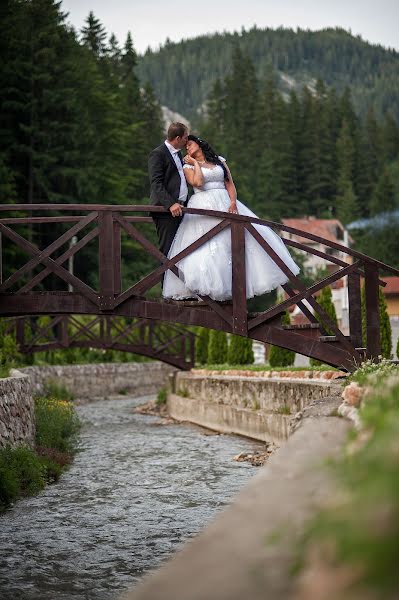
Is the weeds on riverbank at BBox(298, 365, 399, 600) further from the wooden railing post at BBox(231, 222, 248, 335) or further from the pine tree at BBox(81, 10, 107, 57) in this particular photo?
the pine tree at BBox(81, 10, 107, 57)

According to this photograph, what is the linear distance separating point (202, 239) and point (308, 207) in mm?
79714

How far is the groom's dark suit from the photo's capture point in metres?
10.8

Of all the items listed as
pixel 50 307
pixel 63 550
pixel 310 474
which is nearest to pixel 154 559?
pixel 63 550

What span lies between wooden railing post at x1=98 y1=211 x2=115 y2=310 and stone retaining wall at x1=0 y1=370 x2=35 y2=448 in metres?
3.80

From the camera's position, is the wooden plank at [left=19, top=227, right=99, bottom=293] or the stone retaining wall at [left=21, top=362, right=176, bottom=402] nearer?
the wooden plank at [left=19, top=227, right=99, bottom=293]

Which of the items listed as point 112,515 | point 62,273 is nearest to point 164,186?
point 62,273

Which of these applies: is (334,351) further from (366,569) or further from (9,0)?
(9,0)

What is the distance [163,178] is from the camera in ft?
35.7

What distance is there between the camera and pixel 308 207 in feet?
293

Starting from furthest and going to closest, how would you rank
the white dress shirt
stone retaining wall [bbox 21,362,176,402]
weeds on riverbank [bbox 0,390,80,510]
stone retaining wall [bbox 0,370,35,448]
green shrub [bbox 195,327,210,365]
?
green shrub [bbox 195,327,210,365], stone retaining wall [bbox 21,362,176,402], stone retaining wall [bbox 0,370,35,448], weeds on riverbank [bbox 0,390,80,510], the white dress shirt

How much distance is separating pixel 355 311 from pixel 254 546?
27.6 feet

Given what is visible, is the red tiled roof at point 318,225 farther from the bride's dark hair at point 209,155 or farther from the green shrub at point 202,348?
the bride's dark hair at point 209,155

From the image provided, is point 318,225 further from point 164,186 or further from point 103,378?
point 164,186

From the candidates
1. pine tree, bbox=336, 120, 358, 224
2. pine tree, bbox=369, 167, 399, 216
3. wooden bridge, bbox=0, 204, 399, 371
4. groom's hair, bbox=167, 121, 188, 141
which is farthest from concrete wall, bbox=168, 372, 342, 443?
pine tree, bbox=336, 120, 358, 224
